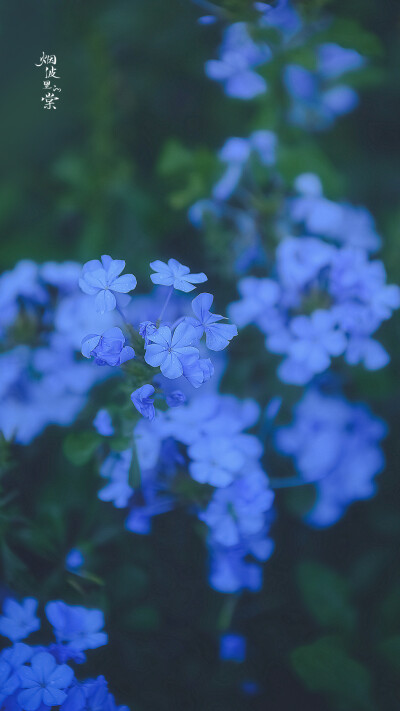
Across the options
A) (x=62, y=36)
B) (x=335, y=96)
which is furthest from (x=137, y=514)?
(x=62, y=36)

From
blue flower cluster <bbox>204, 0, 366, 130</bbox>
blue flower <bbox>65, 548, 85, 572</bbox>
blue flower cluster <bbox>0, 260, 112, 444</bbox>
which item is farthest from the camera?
blue flower cluster <bbox>204, 0, 366, 130</bbox>

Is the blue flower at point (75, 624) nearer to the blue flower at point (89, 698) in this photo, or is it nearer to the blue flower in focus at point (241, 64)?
the blue flower at point (89, 698)

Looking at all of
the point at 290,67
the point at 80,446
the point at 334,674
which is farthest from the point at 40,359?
the point at 290,67

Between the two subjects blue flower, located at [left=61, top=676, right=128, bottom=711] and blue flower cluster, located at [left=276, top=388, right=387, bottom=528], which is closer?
blue flower, located at [left=61, top=676, right=128, bottom=711]

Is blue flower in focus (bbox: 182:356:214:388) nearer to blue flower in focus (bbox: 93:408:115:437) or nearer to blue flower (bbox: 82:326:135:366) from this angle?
blue flower (bbox: 82:326:135:366)

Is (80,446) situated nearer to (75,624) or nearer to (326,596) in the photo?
(75,624)

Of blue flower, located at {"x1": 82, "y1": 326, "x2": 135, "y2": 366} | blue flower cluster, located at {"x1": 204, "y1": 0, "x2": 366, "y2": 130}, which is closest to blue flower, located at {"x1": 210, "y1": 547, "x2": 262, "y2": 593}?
blue flower, located at {"x1": 82, "y1": 326, "x2": 135, "y2": 366}

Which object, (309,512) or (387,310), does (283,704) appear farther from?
(387,310)
